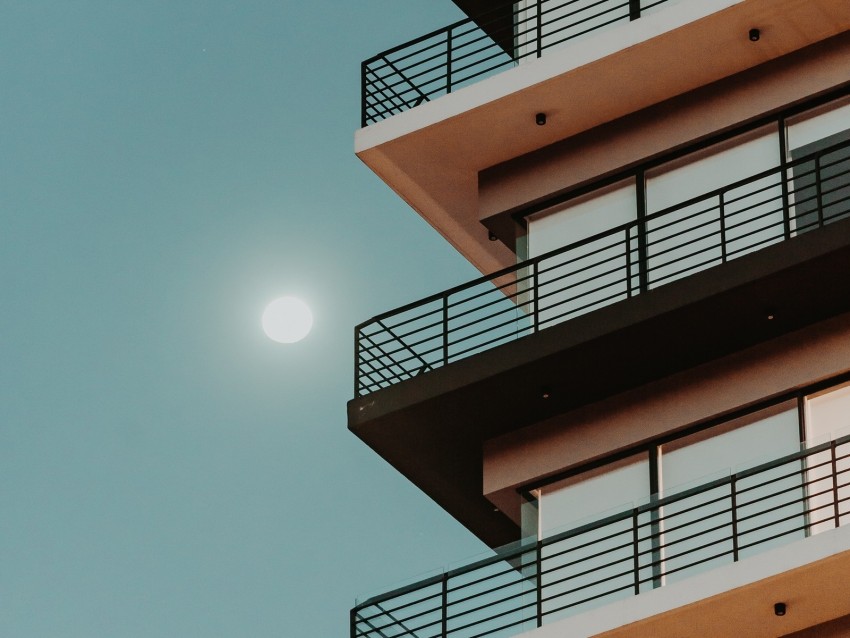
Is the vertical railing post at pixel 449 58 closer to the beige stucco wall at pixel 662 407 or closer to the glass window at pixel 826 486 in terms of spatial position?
the beige stucco wall at pixel 662 407

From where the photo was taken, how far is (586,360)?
2475 cm

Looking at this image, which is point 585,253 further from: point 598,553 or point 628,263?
point 598,553

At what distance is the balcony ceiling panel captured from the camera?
84.1 feet

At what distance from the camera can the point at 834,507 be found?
22.0 m

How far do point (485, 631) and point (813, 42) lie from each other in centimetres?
794

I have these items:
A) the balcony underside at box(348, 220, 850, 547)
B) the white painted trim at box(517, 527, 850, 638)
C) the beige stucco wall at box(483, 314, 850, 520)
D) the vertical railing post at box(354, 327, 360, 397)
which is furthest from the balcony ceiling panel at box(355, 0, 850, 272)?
the white painted trim at box(517, 527, 850, 638)

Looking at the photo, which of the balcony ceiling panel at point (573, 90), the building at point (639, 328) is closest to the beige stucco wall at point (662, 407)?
the building at point (639, 328)

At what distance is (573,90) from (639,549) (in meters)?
6.17

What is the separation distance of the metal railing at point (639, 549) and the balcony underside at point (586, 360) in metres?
2.11

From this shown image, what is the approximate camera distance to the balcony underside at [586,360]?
2358 centimetres

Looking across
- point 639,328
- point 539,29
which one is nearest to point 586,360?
point 639,328

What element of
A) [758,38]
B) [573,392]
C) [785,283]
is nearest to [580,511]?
[573,392]

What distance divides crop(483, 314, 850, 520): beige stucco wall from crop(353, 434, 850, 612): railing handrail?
1595mm

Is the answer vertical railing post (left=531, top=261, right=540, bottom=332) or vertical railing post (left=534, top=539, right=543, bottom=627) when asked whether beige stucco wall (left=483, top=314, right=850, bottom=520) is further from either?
vertical railing post (left=534, top=539, right=543, bottom=627)
